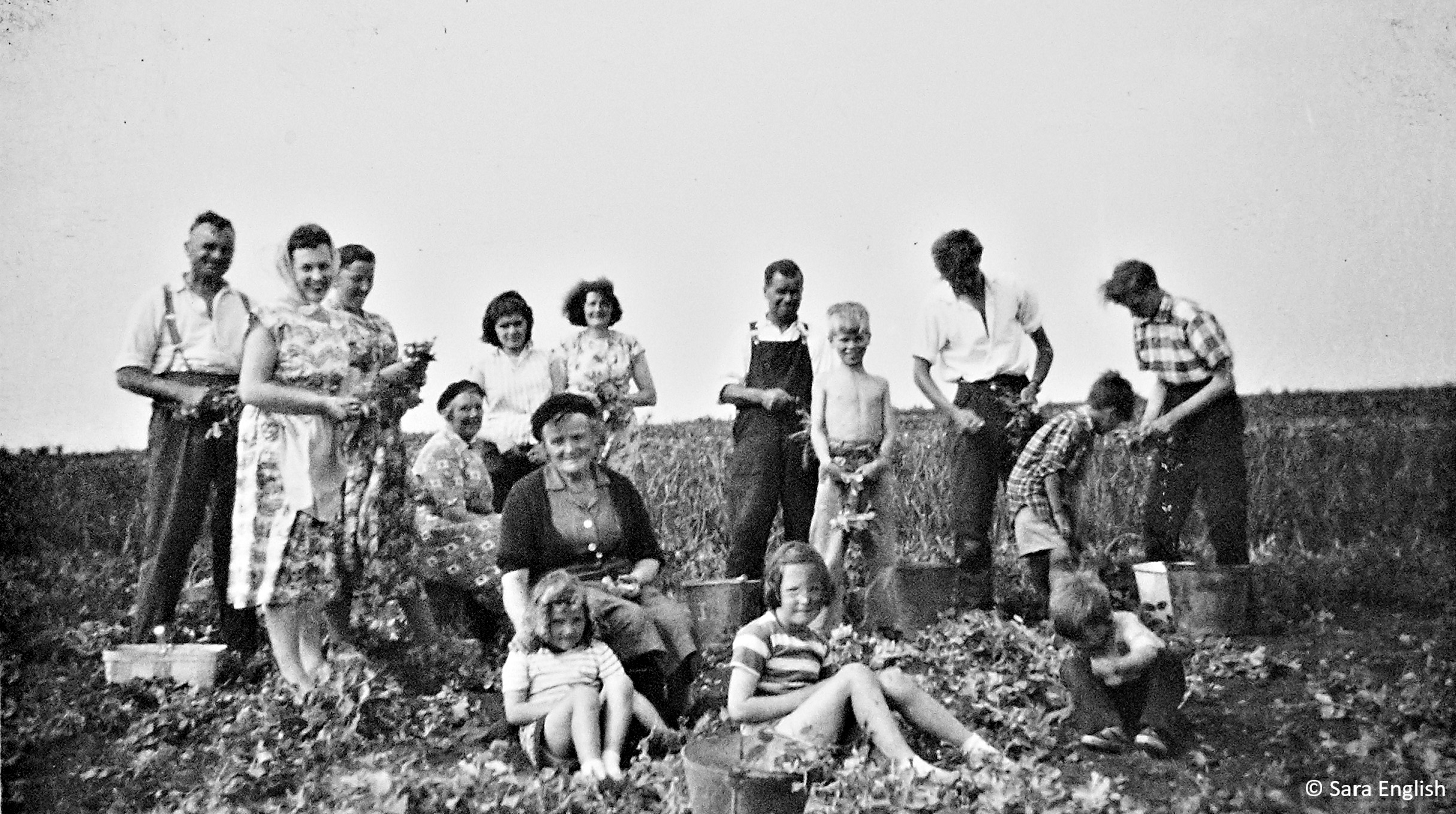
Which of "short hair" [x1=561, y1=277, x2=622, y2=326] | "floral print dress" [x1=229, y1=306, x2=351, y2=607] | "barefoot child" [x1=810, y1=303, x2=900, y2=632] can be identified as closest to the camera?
"floral print dress" [x1=229, y1=306, x2=351, y2=607]

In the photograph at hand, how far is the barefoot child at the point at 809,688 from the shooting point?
3832mm

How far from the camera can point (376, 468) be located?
511cm

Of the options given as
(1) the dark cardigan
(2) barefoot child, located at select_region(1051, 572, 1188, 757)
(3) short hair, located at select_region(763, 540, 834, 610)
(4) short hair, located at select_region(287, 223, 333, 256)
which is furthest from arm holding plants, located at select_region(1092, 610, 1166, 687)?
(4) short hair, located at select_region(287, 223, 333, 256)

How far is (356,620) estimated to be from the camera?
5363 millimetres

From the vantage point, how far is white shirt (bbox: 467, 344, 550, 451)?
230 inches

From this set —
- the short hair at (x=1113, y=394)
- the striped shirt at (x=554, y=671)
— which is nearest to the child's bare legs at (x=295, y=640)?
the striped shirt at (x=554, y=671)

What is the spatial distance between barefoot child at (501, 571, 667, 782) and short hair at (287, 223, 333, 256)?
163 centimetres

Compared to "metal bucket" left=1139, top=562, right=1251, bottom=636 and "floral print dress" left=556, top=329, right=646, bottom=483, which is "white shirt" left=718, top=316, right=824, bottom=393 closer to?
"floral print dress" left=556, top=329, right=646, bottom=483

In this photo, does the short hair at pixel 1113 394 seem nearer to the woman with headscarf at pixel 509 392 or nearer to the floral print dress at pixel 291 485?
the woman with headscarf at pixel 509 392

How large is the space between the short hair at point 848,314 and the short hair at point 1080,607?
154 centimetres

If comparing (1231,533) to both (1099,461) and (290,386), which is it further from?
(290,386)

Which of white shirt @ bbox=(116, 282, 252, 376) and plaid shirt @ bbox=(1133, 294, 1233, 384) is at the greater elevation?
white shirt @ bbox=(116, 282, 252, 376)

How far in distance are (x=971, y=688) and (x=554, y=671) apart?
1.43 m

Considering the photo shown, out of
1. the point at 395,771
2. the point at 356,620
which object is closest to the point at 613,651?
the point at 395,771
